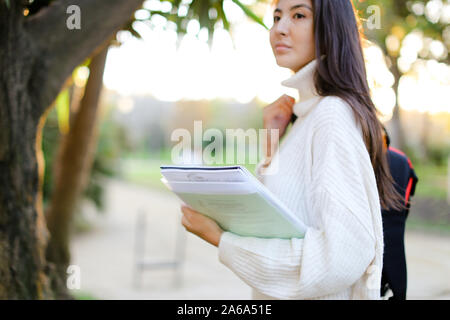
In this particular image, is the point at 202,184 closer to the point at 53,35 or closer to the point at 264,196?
the point at 264,196

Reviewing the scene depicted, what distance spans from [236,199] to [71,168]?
4124 millimetres

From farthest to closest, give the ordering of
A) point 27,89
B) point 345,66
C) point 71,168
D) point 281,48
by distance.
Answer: point 71,168 < point 27,89 < point 281,48 < point 345,66

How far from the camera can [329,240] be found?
1076 mm

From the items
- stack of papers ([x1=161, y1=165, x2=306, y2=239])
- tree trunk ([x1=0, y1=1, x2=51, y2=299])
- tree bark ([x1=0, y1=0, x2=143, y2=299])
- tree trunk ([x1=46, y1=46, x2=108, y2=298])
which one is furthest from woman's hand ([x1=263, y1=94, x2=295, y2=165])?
tree trunk ([x1=46, y1=46, x2=108, y2=298])

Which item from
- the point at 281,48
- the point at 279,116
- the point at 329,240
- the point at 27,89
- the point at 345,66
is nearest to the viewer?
the point at 329,240

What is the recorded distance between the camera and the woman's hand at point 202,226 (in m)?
1.30

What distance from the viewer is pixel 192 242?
10.6 meters

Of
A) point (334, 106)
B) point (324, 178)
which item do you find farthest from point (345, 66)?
point (324, 178)

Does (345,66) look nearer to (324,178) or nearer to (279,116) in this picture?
(324,178)

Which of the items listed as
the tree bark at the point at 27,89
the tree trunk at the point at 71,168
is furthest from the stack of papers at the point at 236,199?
the tree trunk at the point at 71,168

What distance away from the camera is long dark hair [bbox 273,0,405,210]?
1.22 m

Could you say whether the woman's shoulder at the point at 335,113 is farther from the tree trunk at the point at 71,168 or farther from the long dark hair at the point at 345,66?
the tree trunk at the point at 71,168
